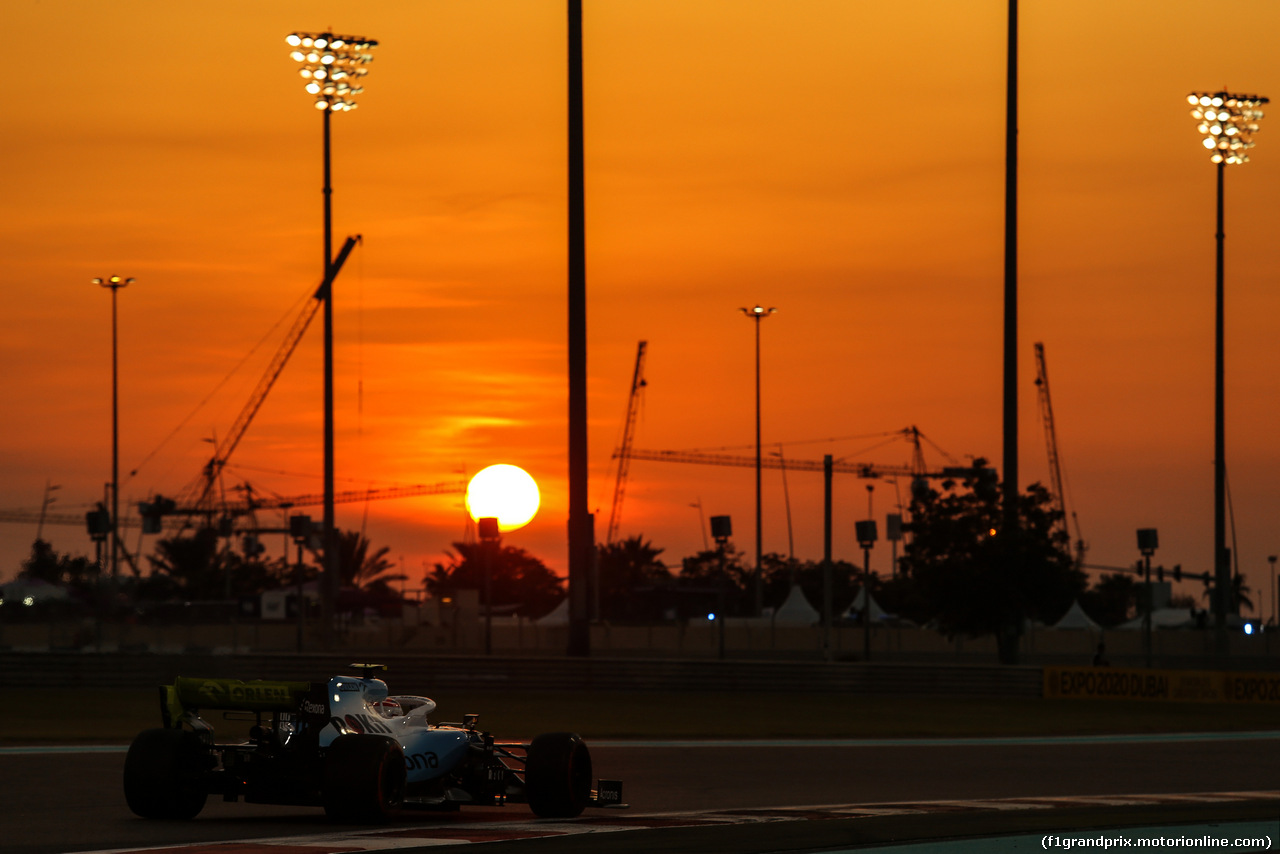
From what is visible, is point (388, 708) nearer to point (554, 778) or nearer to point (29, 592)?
point (554, 778)

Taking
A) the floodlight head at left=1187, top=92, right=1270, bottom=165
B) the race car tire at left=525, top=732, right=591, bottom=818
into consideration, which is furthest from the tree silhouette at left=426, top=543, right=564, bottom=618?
the race car tire at left=525, top=732, right=591, bottom=818

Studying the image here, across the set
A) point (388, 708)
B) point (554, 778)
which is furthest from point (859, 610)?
point (388, 708)

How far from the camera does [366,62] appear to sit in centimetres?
5275

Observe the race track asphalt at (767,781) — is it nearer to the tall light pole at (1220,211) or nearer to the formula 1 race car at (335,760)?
the formula 1 race car at (335,760)

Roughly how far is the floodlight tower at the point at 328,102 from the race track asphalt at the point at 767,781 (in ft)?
85.0

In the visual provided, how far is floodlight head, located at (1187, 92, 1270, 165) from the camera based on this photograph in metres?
57.2

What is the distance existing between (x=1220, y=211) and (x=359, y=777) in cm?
4521

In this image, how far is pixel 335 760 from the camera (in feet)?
46.8

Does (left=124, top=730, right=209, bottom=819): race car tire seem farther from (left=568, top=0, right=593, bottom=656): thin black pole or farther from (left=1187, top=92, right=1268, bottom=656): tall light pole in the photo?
(left=1187, top=92, right=1268, bottom=656): tall light pole

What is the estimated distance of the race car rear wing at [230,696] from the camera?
14445 mm

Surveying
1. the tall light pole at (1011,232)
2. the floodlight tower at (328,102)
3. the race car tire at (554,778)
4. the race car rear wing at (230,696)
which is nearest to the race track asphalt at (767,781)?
the race car tire at (554,778)

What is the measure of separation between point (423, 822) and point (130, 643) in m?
49.2

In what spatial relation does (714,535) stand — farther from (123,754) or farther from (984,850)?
(984,850)

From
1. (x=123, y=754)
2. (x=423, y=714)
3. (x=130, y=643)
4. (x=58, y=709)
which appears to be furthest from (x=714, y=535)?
(x=423, y=714)
